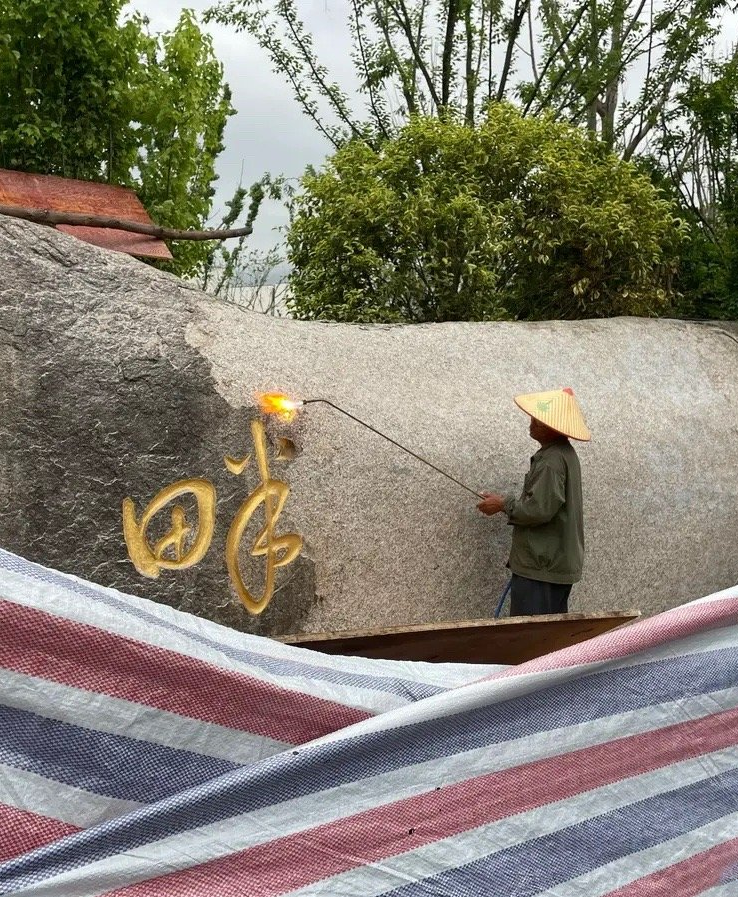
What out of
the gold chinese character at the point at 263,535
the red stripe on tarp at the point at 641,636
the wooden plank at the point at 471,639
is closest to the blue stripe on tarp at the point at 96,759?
the red stripe on tarp at the point at 641,636

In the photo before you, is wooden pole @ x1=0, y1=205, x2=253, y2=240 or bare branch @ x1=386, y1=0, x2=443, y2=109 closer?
wooden pole @ x1=0, y1=205, x2=253, y2=240

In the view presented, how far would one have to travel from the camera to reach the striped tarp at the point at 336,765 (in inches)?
65.4

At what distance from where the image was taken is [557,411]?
17.7 feet

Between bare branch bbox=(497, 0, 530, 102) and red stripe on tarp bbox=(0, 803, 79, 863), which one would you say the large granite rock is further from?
bare branch bbox=(497, 0, 530, 102)

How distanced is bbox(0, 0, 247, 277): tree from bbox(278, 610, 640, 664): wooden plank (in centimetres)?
564

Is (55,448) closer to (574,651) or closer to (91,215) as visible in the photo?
(91,215)

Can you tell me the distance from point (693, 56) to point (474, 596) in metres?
8.81

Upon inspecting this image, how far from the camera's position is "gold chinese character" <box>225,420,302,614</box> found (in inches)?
193

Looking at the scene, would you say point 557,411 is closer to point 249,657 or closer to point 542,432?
point 542,432

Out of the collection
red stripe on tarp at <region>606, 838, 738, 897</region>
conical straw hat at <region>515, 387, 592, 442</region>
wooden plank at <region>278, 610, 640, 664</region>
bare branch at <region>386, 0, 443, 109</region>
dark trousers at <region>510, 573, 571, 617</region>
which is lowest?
dark trousers at <region>510, 573, 571, 617</region>

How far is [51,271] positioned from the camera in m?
A: 4.77

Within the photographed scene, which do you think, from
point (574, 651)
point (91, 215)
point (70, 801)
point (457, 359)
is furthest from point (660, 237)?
point (70, 801)

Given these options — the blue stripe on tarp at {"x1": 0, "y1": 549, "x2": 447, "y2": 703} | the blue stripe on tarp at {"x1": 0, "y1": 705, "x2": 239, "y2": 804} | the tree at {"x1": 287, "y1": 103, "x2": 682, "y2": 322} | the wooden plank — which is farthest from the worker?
the blue stripe on tarp at {"x1": 0, "y1": 705, "x2": 239, "y2": 804}

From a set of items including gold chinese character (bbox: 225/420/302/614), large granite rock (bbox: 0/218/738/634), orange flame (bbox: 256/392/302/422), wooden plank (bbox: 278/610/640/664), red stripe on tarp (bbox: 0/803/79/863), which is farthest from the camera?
orange flame (bbox: 256/392/302/422)
